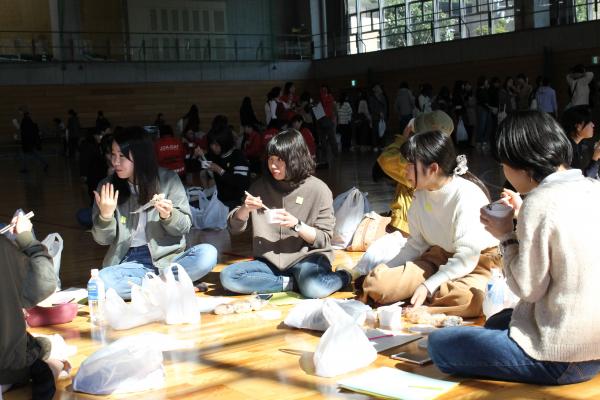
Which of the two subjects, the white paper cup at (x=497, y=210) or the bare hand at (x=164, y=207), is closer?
the white paper cup at (x=497, y=210)

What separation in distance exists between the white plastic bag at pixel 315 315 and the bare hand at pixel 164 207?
42.4 inches

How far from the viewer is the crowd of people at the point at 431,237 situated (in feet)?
9.07

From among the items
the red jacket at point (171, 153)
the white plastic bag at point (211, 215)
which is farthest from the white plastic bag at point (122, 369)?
the red jacket at point (171, 153)

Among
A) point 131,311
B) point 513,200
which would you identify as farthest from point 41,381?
point 513,200

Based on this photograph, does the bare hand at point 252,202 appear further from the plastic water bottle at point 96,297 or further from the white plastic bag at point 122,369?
the white plastic bag at point 122,369

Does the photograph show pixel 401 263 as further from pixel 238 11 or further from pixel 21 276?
pixel 238 11

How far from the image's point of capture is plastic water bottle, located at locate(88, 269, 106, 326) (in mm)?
4648

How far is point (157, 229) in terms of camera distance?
512 centimetres

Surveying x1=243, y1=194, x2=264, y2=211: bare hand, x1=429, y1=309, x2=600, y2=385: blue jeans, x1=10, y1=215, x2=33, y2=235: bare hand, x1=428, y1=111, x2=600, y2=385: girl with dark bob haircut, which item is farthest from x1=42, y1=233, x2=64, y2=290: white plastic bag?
x1=428, y1=111, x2=600, y2=385: girl with dark bob haircut

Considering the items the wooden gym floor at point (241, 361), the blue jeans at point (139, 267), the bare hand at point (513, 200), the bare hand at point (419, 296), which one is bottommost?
the wooden gym floor at point (241, 361)

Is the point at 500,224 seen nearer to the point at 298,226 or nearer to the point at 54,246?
the point at 298,226

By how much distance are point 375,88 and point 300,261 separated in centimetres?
1598

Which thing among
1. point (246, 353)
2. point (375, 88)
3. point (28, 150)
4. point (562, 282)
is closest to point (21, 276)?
point (246, 353)

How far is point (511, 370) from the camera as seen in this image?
3029 mm
